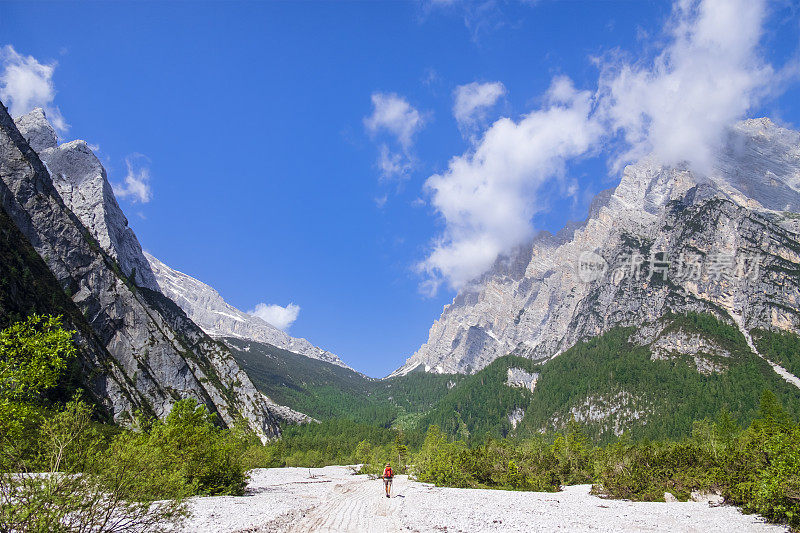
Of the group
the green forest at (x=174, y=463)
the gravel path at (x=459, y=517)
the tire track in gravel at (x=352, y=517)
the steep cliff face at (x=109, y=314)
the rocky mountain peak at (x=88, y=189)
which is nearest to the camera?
the green forest at (x=174, y=463)

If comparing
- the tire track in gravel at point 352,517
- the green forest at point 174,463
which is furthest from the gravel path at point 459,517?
the green forest at point 174,463

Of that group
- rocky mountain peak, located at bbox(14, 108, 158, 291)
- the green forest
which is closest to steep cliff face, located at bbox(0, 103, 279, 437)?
rocky mountain peak, located at bbox(14, 108, 158, 291)

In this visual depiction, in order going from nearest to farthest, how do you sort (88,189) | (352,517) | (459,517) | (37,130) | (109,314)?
(352,517) < (459,517) < (109,314) < (88,189) < (37,130)

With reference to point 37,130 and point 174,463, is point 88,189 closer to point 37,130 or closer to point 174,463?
point 37,130

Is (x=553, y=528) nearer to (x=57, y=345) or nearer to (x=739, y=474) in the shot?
(x=739, y=474)

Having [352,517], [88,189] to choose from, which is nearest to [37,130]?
[88,189]

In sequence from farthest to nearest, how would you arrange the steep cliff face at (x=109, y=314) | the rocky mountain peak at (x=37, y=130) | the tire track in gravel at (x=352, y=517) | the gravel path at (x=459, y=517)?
the rocky mountain peak at (x=37, y=130)
the steep cliff face at (x=109, y=314)
the gravel path at (x=459, y=517)
the tire track in gravel at (x=352, y=517)

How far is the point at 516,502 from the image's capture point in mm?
33188

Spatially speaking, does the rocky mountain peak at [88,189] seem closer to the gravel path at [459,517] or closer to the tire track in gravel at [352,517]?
the tire track in gravel at [352,517]

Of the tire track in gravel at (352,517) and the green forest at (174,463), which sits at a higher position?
the green forest at (174,463)

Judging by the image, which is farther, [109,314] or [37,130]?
[37,130]

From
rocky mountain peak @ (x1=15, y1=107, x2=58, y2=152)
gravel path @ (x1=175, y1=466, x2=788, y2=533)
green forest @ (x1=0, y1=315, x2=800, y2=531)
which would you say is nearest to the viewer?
green forest @ (x1=0, y1=315, x2=800, y2=531)

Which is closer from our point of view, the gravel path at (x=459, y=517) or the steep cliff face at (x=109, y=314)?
the gravel path at (x=459, y=517)

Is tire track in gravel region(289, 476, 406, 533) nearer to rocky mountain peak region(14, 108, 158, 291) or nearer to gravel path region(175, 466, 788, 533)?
gravel path region(175, 466, 788, 533)
